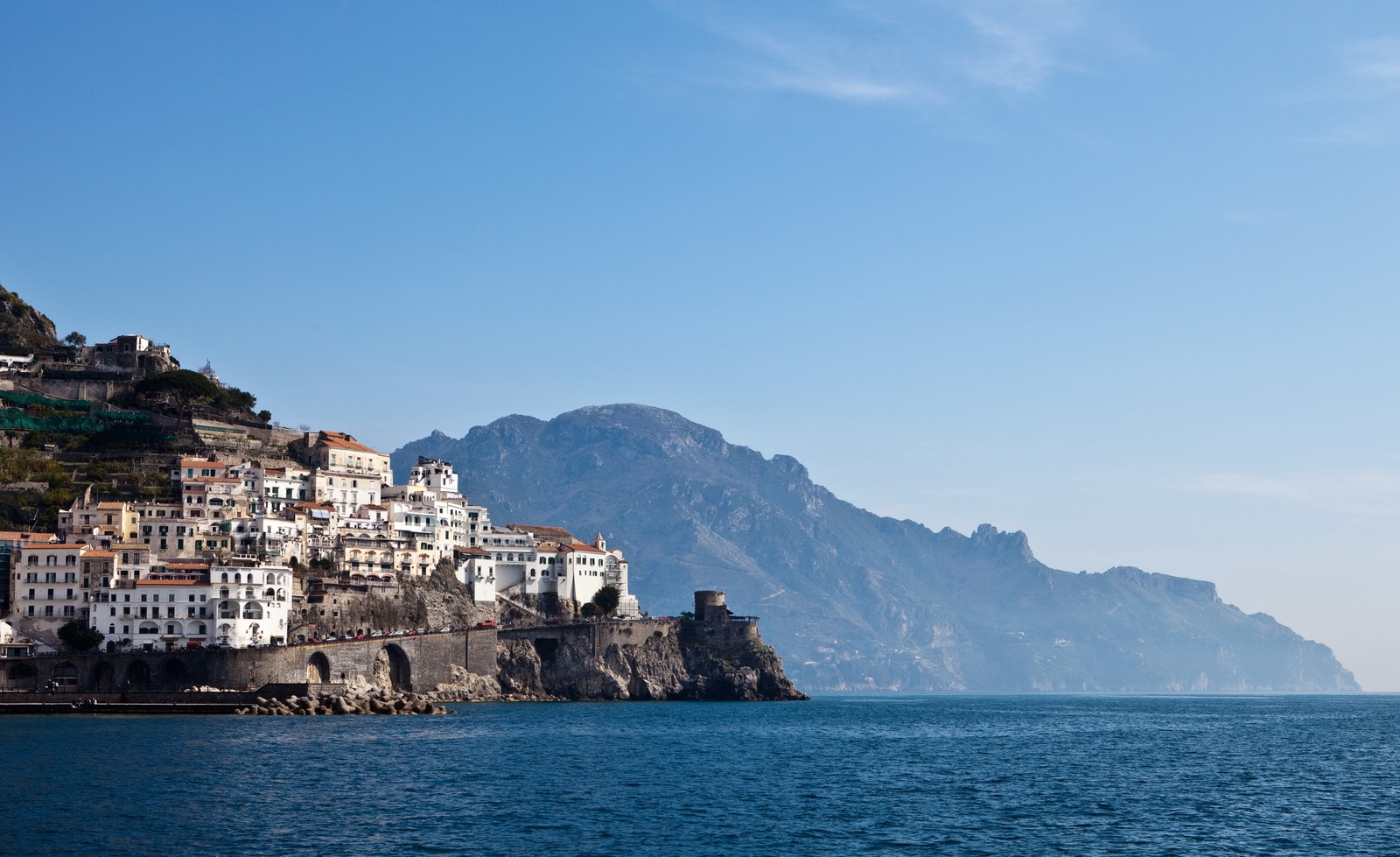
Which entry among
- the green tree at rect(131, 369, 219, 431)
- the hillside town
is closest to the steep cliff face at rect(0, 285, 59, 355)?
the hillside town

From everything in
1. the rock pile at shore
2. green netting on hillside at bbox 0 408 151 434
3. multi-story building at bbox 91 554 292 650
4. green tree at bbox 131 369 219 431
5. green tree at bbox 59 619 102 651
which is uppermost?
green tree at bbox 131 369 219 431

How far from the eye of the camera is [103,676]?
107312mm

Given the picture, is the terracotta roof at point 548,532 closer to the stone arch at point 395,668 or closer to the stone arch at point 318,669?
the stone arch at point 395,668

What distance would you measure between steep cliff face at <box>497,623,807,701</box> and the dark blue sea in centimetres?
3269

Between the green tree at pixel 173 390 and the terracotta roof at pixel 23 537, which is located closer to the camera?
the terracotta roof at pixel 23 537

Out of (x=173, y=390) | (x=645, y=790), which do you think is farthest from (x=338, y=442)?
(x=645, y=790)

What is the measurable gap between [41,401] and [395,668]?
165ft

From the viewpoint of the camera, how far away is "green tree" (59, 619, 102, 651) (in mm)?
109375

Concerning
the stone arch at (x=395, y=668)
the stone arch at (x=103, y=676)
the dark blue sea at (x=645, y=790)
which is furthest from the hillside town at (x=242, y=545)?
the dark blue sea at (x=645, y=790)

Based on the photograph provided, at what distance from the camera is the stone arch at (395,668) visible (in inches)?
4781

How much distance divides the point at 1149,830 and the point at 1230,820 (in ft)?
16.7

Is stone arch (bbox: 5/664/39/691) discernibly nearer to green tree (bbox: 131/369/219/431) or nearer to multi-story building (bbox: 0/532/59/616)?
multi-story building (bbox: 0/532/59/616)

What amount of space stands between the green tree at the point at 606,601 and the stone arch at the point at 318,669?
43.4 m

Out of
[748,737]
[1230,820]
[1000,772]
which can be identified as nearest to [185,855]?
[1230,820]
